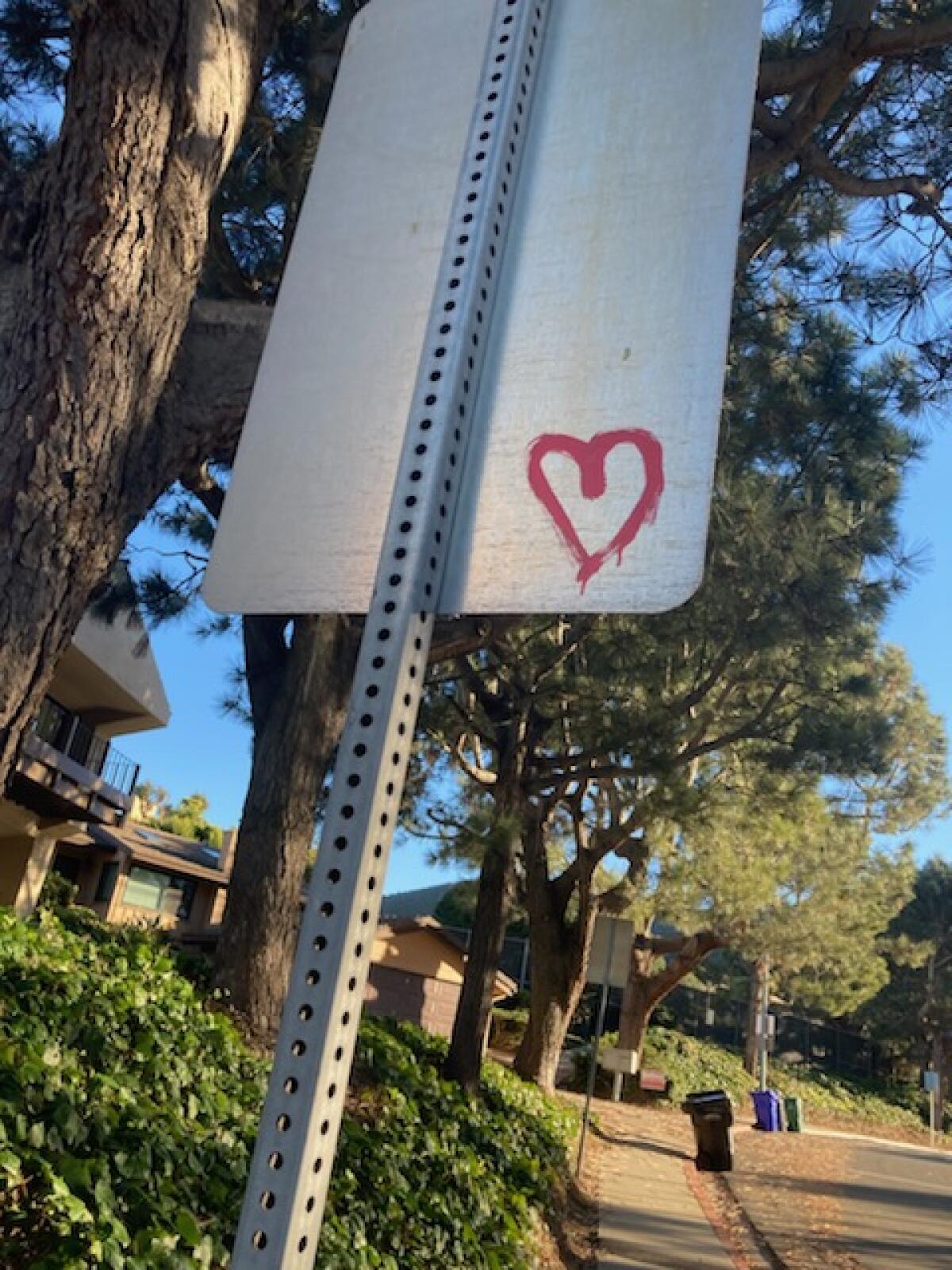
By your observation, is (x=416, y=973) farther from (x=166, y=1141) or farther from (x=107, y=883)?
(x=166, y=1141)

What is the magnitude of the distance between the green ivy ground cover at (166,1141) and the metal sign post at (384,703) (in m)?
2.48

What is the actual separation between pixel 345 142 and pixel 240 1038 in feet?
19.2

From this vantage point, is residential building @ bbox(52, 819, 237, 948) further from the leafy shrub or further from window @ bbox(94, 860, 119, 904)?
the leafy shrub

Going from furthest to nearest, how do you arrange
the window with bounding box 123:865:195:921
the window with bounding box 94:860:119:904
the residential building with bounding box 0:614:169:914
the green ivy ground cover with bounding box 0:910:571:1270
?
the window with bounding box 123:865:195:921
the window with bounding box 94:860:119:904
the residential building with bounding box 0:614:169:914
the green ivy ground cover with bounding box 0:910:571:1270

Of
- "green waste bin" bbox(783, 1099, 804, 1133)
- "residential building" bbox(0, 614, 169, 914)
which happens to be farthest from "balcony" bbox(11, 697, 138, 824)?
"green waste bin" bbox(783, 1099, 804, 1133)

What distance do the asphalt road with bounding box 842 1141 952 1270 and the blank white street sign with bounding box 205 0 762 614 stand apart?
8957 mm

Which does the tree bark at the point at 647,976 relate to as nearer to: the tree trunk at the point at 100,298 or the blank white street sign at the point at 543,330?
the tree trunk at the point at 100,298

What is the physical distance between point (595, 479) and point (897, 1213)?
1297 centimetres

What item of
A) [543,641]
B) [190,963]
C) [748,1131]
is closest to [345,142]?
[190,963]

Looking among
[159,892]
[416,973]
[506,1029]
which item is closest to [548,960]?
[416,973]

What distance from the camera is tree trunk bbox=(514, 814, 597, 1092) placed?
13695mm

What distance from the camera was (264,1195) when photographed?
2.83ft

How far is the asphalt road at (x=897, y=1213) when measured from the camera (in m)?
8.63

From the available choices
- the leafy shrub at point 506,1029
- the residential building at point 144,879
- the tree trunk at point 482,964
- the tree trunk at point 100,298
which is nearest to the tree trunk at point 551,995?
the tree trunk at point 482,964
